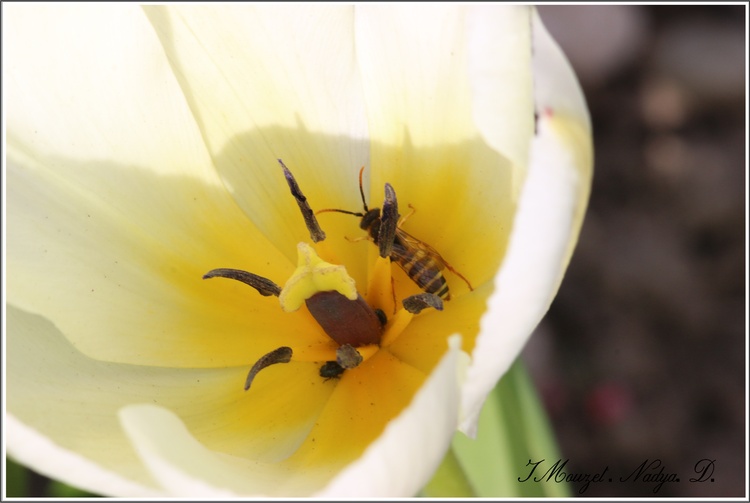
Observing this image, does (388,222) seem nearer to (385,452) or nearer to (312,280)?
(312,280)

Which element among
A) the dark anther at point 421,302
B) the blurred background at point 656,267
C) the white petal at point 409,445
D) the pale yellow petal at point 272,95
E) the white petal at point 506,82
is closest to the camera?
the white petal at point 409,445

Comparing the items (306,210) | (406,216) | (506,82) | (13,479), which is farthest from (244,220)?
(13,479)

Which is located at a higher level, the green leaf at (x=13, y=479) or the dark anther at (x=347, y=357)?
the dark anther at (x=347, y=357)

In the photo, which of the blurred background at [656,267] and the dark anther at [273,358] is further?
the blurred background at [656,267]

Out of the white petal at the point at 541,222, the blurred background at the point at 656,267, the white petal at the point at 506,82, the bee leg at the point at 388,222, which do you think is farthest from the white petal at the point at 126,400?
the blurred background at the point at 656,267

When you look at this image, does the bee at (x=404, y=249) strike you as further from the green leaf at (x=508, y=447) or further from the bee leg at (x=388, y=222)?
the green leaf at (x=508, y=447)

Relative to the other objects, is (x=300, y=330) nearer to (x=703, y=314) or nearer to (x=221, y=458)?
(x=221, y=458)

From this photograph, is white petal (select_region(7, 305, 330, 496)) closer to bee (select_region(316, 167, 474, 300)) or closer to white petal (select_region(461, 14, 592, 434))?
bee (select_region(316, 167, 474, 300))
